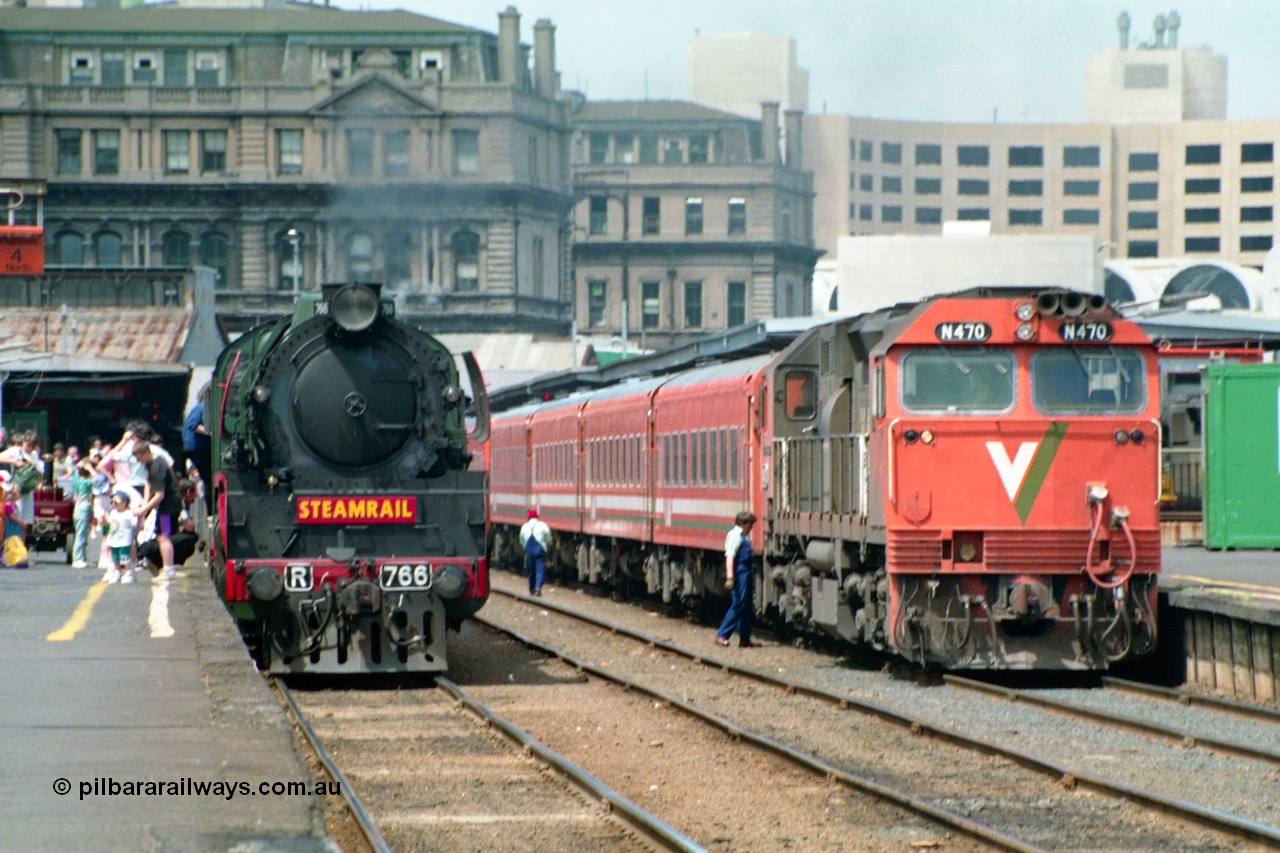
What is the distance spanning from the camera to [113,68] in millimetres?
97750

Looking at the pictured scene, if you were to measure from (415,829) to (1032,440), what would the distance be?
8.03 metres

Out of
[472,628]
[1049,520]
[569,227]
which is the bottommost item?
[472,628]

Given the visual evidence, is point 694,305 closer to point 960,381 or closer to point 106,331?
point 106,331

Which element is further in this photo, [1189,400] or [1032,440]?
[1189,400]

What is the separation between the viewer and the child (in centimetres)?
2200

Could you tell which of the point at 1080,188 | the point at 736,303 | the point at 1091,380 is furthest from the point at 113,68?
the point at 1091,380

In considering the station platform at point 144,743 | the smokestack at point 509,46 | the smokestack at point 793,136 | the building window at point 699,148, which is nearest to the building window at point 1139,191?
the smokestack at point 793,136

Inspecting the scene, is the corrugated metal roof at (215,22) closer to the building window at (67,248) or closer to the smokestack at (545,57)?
the smokestack at (545,57)

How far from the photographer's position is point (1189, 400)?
34000 mm

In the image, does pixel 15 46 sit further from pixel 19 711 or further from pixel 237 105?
pixel 19 711

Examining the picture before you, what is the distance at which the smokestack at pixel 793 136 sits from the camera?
4968 inches

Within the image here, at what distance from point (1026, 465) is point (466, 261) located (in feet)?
282

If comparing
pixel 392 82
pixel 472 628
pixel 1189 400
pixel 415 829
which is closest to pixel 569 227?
pixel 392 82

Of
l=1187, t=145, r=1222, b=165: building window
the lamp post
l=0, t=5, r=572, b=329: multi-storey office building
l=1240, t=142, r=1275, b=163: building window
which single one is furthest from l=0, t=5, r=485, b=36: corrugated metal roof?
l=1240, t=142, r=1275, b=163: building window
